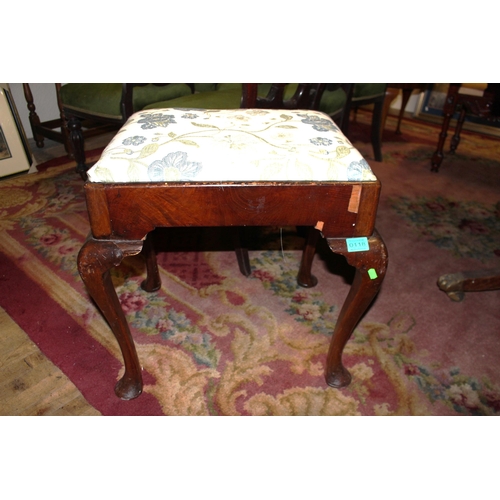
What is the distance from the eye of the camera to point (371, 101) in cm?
217

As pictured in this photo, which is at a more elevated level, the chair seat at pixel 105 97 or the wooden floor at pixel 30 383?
the chair seat at pixel 105 97

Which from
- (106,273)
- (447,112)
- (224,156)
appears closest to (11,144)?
(106,273)

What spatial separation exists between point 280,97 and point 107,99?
72 cm

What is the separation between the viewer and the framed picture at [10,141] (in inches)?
63.2

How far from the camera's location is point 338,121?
1.90 metres

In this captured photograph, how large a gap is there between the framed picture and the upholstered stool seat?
1.20 meters

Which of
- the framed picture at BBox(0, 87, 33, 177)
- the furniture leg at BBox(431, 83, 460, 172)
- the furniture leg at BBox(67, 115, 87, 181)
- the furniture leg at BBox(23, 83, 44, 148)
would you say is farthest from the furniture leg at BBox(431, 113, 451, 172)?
the furniture leg at BBox(23, 83, 44, 148)

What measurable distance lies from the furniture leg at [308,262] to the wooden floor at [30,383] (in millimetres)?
689

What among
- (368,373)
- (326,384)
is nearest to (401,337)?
(368,373)

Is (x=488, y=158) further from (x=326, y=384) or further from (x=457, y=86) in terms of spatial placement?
(x=326, y=384)

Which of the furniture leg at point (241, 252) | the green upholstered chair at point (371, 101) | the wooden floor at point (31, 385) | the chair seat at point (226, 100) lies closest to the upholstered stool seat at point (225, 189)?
the wooden floor at point (31, 385)

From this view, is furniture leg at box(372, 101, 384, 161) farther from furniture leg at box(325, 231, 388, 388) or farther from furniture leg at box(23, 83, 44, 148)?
furniture leg at box(23, 83, 44, 148)

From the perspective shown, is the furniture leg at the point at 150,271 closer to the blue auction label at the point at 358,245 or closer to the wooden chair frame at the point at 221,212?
the wooden chair frame at the point at 221,212

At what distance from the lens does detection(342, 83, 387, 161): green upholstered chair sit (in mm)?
1977
